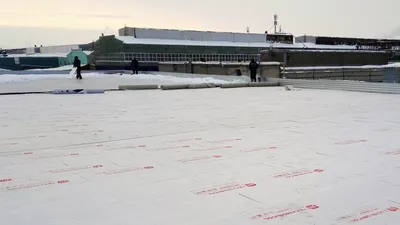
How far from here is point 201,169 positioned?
4219mm

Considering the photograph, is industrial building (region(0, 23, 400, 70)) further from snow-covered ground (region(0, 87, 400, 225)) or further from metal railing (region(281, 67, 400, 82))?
snow-covered ground (region(0, 87, 400, 225))

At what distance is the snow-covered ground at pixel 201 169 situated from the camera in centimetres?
299

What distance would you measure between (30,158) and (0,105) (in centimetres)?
670

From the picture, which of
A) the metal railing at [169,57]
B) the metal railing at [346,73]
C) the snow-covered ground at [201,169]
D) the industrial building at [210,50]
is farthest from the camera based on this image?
the metal railing at [169,57]

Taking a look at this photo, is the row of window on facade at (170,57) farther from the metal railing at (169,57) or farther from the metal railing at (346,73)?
the metal railing at (346,73)

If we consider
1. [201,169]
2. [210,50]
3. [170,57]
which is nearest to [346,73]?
[210,50]

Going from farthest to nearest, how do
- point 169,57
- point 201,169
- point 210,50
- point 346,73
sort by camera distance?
point 210,50 → point 169,57 → point 346,73 → point 201,169

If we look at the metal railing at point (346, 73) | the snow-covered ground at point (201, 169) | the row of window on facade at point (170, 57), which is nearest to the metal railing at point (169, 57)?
the row of window on facade at point (170, 57)

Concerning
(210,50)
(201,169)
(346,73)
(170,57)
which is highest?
(210,50)

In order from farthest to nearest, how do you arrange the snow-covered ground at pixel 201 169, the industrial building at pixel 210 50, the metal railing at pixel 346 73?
the industrial building at pixel 210 50, the metal railing at pixel 346 73, the snow-covered ground at pixel 201 169

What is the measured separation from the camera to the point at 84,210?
3.08 m

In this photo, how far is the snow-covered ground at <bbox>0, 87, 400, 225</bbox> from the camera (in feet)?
9.82

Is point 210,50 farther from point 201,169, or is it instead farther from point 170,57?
point 201,169

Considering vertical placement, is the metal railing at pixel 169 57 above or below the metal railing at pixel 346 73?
above
